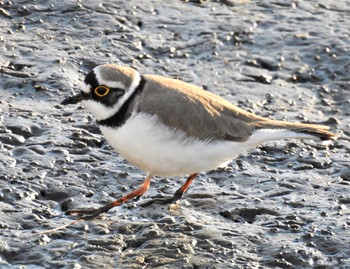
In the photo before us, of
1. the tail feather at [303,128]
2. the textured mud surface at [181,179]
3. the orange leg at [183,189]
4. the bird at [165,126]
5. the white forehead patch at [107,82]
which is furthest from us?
the orange leg at [183,189]

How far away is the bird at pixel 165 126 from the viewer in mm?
7648

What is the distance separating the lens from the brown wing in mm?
7816

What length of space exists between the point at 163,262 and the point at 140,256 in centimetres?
19

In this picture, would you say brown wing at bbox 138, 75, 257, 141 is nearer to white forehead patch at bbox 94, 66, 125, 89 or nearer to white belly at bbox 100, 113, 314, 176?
white belly at bbox 100, 113, 314, 176

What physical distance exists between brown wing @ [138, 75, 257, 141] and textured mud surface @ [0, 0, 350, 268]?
2.19ft

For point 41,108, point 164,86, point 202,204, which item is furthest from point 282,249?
point 41,108

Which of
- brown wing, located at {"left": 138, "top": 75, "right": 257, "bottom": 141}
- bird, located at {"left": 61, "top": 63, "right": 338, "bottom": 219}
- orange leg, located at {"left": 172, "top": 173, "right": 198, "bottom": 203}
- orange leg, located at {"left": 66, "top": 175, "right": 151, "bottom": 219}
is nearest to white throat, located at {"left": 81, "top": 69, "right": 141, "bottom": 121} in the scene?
bird, located at {"left": 61, "top": 63, "right": 338, "bottom": 219}

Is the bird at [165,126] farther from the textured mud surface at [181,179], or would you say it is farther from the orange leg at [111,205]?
the textured mud surface at [181,179]

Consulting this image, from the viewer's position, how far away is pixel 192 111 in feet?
26.2

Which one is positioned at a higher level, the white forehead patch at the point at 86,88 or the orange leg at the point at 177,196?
the white forehead patch at the point at 86,88

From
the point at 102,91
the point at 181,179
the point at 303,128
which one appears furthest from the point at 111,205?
the point at 303,128

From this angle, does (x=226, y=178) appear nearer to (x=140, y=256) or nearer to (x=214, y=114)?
(x=214, y=114)

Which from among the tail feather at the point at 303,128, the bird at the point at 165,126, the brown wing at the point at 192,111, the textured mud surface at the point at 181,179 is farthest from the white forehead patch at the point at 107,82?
the tail feather at the point at 303,128

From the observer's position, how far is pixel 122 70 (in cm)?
789
